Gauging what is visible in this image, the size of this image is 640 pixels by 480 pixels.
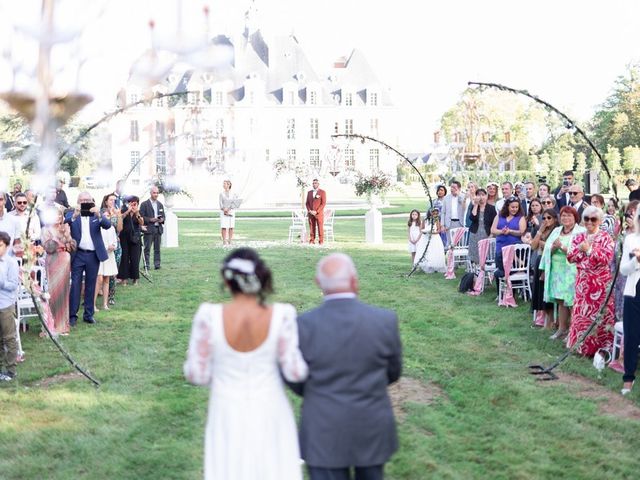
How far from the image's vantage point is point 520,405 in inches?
285

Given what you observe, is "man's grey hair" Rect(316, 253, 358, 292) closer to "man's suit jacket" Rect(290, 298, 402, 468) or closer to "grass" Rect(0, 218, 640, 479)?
"man's suit jacket" Rect(290, 298, 402, 468)

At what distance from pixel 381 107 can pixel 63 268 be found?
7569 cm

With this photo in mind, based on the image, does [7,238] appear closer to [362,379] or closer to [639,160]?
[362,379]

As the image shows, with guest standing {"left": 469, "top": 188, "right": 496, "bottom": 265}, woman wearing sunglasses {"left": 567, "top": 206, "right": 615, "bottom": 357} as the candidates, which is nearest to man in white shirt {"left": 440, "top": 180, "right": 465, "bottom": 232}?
guest standing {"left": 469, "top": 188, "right": 496, "bottom": 265}

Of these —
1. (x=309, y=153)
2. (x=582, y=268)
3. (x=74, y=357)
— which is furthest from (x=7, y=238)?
(x=309, y=153)

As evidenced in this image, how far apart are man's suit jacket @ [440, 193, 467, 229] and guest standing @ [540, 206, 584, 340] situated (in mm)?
7052

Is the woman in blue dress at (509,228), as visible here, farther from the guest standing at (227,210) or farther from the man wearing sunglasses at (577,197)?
the guest standing at (227,210)

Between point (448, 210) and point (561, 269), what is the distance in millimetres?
Answer: 7741

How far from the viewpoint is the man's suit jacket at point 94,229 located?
427 inches

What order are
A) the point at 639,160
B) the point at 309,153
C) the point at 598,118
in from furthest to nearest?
1. the point at 309,153
2. the point at 598,118
3. the point at 639,160

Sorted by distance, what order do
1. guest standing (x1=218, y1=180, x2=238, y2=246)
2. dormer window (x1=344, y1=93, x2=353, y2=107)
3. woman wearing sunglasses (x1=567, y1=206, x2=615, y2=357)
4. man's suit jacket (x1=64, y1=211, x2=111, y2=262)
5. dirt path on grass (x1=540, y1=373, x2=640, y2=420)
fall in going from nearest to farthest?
dirt path on grass (x1=540, y1=373, x2=640, y2=420) < woman wearing sunglasses (x1=567, y1=206, x2=615, y2=357) < man's suit jacket (x1=64, y1=211, x2=111, y2=262) < guest standing (x1=218, y1=180, x2=238, y2=246) < dormer window (x1=344, y1=93, x2=353, y2=107)

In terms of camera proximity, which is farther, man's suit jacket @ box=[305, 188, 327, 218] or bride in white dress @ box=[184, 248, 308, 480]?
man's suit jacket @ box=[305, 188, 327, 218]

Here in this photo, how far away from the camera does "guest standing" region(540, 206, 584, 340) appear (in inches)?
377

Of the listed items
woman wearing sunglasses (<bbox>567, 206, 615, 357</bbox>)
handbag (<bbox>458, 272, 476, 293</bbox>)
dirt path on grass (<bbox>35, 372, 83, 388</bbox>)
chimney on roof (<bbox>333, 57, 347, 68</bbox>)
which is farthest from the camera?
chimney on roof (<bbox>333, 57, 347, 68</bbox>)
